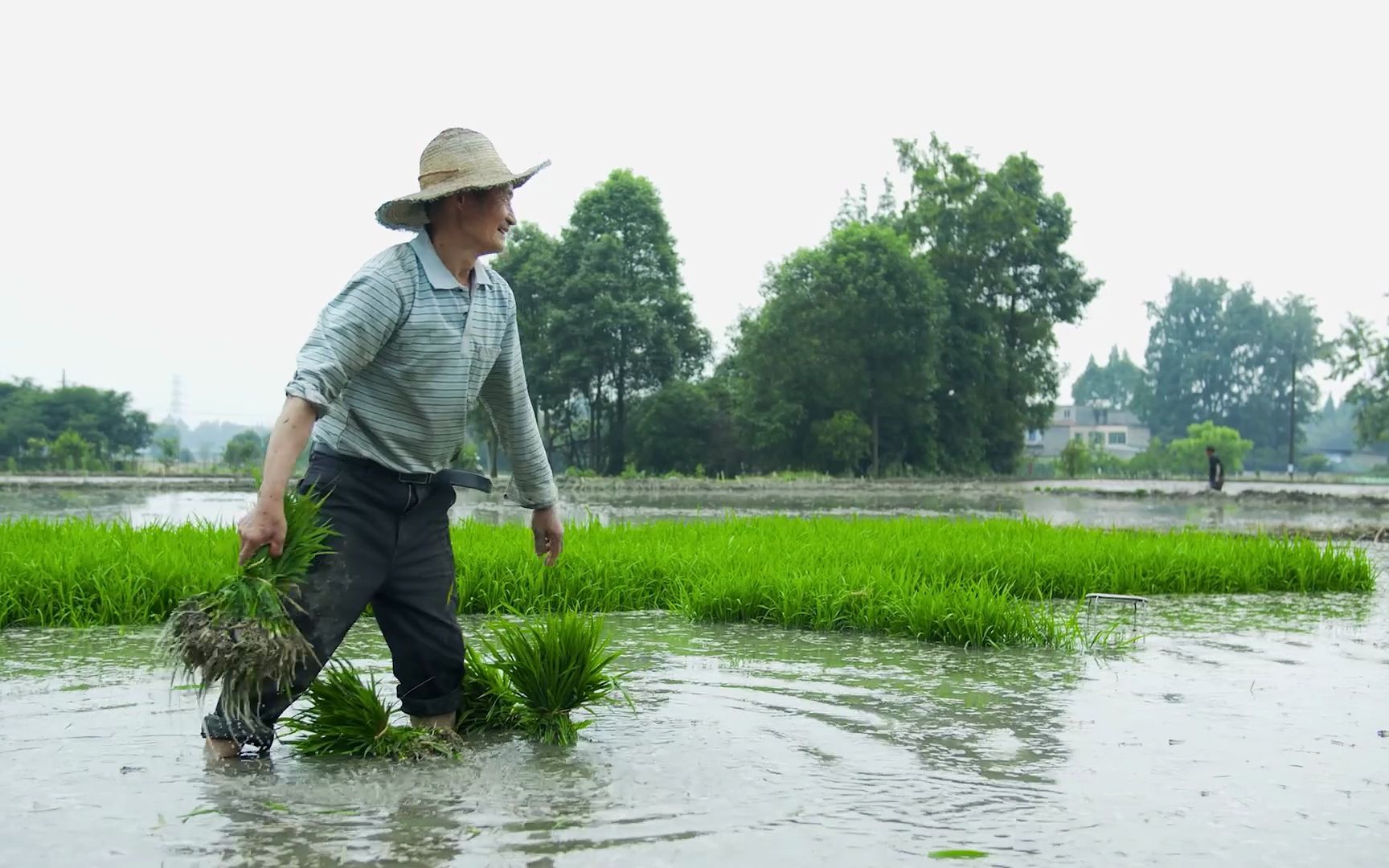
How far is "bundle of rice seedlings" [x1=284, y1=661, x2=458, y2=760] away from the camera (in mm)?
3590

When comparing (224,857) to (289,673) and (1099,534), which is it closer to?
(289,673)

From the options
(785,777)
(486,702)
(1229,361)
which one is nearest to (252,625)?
(486,702)

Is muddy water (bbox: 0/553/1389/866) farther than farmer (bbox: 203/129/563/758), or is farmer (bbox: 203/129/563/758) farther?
farmer (bbox: 203/129/563/758)

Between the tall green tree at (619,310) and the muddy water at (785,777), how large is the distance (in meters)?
45.0

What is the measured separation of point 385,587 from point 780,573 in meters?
3.67

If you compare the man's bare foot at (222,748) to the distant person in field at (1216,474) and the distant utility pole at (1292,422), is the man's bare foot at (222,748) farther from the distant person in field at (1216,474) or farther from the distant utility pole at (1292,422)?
the distant utility pole at (1292,422)

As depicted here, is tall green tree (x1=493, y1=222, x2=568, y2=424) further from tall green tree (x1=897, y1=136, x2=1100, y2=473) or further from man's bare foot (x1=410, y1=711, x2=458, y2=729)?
man's bare foot (x1=410, y1=711, x2=458, y2=729)

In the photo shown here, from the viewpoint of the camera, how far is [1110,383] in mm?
133000

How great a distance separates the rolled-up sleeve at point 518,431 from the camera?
4012 mm

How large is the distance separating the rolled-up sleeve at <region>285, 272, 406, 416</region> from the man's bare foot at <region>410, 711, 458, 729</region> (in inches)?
36.7

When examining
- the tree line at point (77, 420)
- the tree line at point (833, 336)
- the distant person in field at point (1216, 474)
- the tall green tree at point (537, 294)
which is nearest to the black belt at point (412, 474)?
the distant person in field at point (1216, 474)

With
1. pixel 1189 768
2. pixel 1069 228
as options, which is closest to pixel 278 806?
pixel 1189 768

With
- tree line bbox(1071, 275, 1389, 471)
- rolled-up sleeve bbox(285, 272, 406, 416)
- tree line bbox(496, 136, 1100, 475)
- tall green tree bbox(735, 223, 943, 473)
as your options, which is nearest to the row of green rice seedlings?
rolled-up sleeve bbox(285, 272, 406, 416)

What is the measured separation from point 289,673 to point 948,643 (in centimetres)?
328
